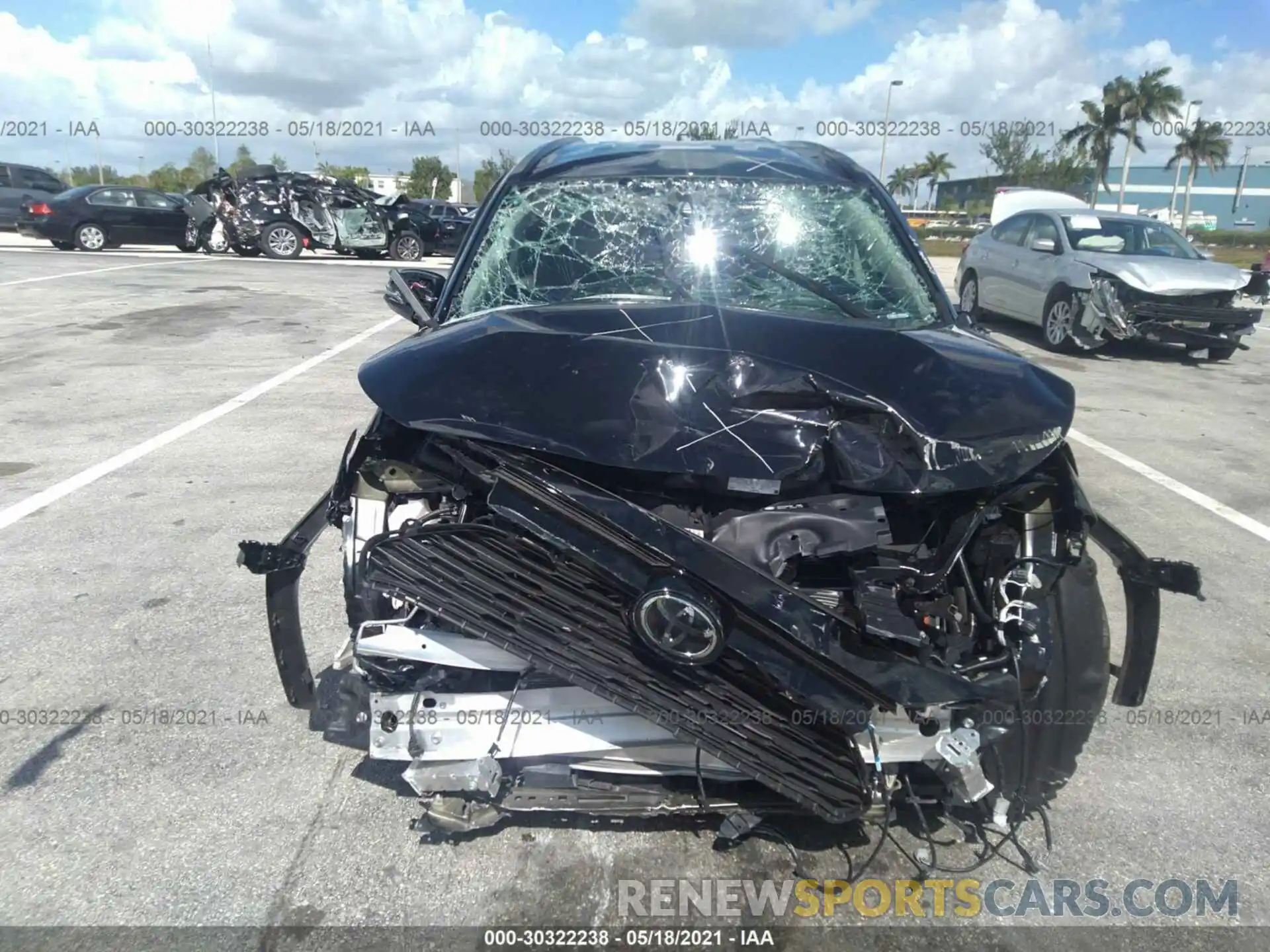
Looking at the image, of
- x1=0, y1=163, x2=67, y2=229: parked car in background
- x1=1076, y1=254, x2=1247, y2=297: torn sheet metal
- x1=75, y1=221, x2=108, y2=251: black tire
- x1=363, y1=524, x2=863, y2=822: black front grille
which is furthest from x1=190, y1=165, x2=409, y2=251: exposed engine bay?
x1=363, y1=524, x2=863, y2=822: black front grille

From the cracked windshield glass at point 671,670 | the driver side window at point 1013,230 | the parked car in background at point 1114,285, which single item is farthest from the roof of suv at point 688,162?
the driver side window at point 1013,230

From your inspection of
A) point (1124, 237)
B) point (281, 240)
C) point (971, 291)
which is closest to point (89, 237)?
point (281, 240)

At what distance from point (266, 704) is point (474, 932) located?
1.37 m

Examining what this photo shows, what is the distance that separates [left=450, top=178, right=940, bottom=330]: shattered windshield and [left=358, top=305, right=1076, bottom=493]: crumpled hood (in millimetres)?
670

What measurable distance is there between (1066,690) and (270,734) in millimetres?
2452

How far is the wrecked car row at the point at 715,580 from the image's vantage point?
220 cm

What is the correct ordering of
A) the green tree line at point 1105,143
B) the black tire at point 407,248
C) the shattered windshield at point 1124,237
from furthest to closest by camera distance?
the green tree line at point 1105,143
the black tire at point 407,248
the shattered windshield at point 1124,237

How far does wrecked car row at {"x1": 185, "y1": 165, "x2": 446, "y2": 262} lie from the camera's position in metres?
19.5

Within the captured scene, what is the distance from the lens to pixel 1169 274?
10406 millimetres

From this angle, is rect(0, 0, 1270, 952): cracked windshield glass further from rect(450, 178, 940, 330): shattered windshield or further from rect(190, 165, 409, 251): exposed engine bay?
rect(190, 165, 409, 251): exposed engine bay

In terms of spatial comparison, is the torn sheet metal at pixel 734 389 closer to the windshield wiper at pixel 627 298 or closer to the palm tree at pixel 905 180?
the windshield wiper at pixel 627 298

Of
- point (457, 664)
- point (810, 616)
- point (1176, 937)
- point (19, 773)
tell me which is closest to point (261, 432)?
point (19, 773)

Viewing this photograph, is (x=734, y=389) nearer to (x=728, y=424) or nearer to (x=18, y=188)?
(x=728, y=424)

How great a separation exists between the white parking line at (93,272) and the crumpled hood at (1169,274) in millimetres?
14984
